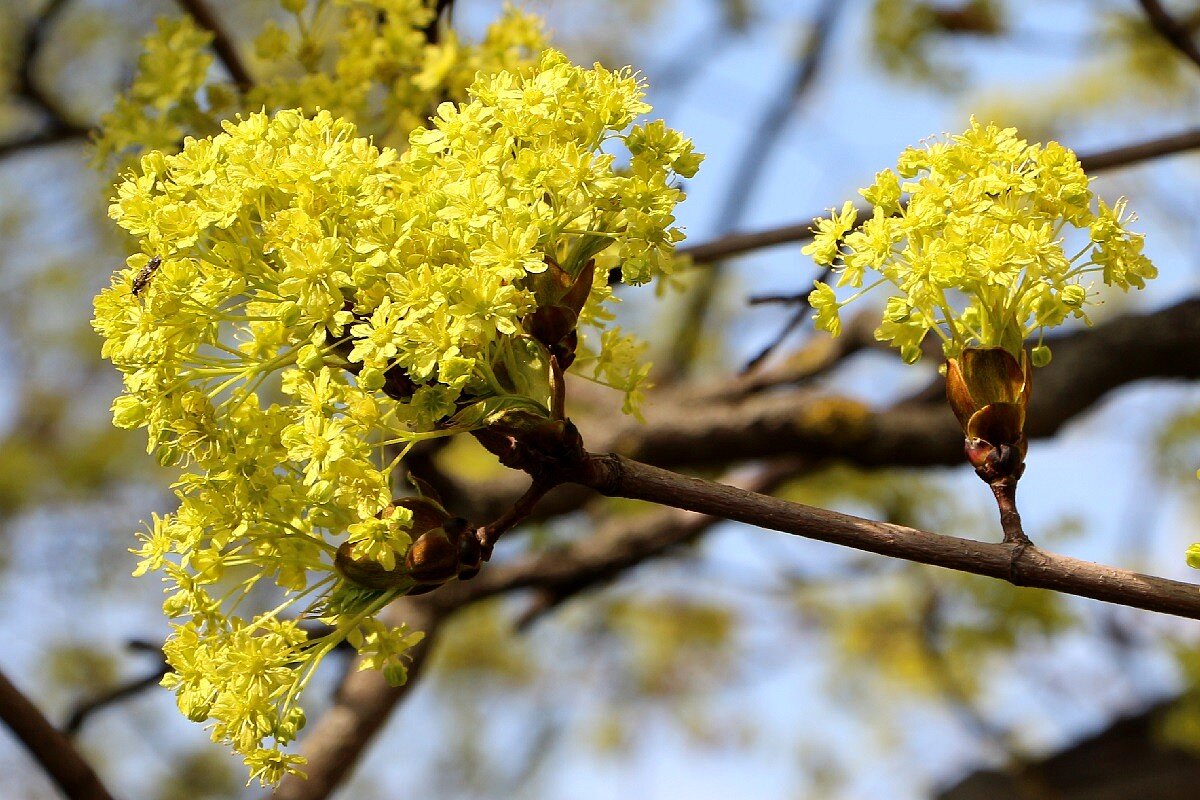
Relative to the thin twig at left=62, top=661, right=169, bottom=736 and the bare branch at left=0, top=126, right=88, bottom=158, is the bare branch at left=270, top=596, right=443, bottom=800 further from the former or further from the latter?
the bare branch at left=0, top=126, right=88, bottom=158

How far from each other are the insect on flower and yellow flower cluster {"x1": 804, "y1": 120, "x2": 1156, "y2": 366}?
2.72 feet

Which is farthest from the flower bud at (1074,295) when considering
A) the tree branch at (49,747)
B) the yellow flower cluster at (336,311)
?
the tree branch at (49,747)

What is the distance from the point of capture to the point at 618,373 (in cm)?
183

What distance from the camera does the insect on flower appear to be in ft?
4.95

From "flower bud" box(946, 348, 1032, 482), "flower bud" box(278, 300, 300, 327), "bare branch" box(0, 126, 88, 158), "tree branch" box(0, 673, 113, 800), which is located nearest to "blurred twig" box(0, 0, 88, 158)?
"bare branch" box(0, 126, 88, 158)

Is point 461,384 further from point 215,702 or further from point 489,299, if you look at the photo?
point 215,702

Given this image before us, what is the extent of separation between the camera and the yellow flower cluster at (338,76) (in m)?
2.33

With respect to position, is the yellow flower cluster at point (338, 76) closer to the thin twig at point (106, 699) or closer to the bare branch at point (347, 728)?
the thin twig at point (106, 699)

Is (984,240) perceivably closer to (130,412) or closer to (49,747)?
(130,412)

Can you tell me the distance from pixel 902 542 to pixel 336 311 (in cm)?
72

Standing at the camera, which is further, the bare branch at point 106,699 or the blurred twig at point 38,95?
the blurred twig at point 38,95

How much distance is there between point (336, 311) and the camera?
143 centimetres

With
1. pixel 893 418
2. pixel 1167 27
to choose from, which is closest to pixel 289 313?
pixel 1167 27

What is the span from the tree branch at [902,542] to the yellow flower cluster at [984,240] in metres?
0.27
